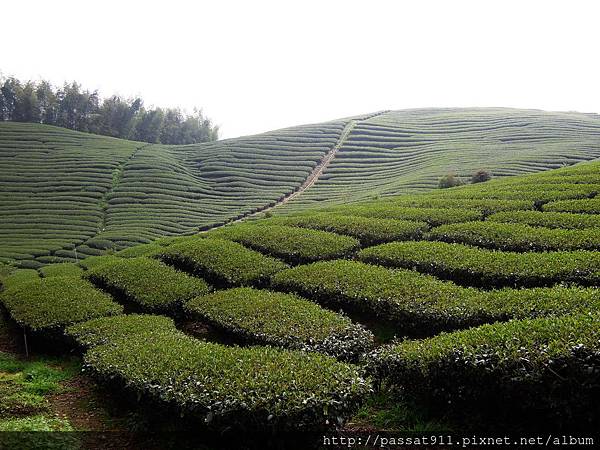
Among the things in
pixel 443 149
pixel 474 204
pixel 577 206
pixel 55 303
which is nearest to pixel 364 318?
pixel 55 303

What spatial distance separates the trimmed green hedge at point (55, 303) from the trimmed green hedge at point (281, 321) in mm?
2924

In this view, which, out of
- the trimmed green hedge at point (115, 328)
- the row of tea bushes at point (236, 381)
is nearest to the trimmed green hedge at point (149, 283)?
the trimmed green hedge at point (115, 328)

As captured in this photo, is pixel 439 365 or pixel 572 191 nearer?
pixel 439 365

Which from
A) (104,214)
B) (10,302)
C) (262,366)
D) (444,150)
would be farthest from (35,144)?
(262,366)

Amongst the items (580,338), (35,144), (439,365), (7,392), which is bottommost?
(7,392)

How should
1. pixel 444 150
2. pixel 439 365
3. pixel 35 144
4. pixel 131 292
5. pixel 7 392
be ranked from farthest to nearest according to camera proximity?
pixel 35 144, pixel 444 150, pixel 131 292, pixel 7 392, pixel 439 365

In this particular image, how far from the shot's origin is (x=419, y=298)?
11172 millimetres

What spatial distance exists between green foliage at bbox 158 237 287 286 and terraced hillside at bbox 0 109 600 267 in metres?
21.1

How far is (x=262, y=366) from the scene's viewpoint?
8.32 meters

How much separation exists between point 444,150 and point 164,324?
5201 centimetres

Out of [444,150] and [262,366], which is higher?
[444,150]

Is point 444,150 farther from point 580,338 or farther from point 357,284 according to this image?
point 580,338

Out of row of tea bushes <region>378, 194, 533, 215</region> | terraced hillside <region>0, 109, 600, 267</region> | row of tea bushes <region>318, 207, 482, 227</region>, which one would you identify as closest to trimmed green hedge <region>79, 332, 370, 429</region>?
row of tea bushes <region>318, 207, 482, 227</region>

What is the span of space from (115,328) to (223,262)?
4.71m
